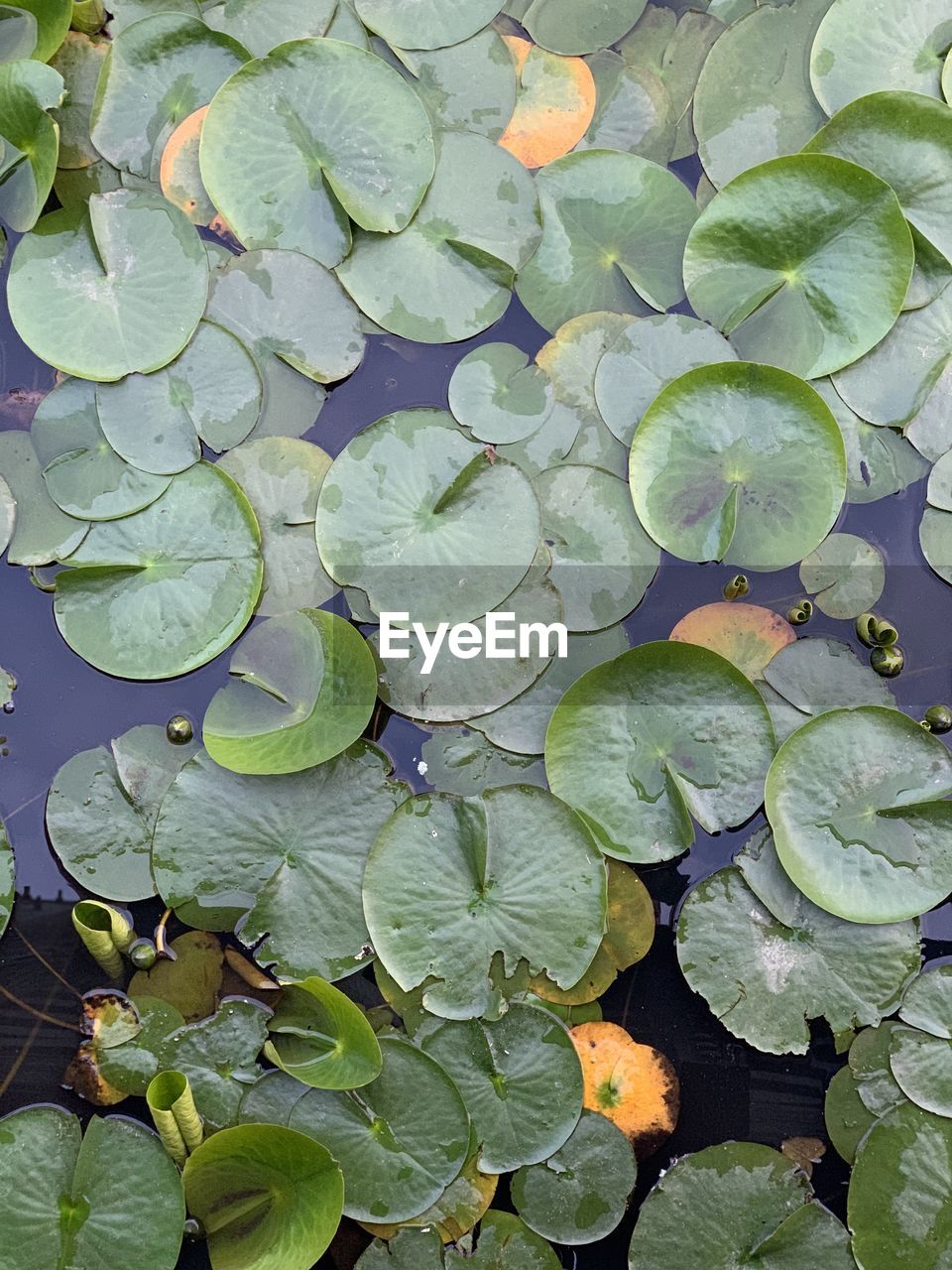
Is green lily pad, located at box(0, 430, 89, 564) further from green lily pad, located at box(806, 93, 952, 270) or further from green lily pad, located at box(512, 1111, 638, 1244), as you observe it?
green lily pad, located at box(806, 93, 952, 270)

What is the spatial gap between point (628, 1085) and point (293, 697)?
1181 millimetres

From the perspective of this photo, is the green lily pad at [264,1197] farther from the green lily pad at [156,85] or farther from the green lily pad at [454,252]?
the green lily pad at [156,85]

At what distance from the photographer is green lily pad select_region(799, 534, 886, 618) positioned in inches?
89.4

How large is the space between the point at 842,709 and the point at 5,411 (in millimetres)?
2165

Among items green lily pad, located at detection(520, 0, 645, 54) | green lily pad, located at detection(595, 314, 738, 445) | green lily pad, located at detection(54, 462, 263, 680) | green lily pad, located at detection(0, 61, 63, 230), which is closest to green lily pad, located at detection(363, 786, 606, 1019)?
green lily pad, located at detection(54, 462, 263, 680)

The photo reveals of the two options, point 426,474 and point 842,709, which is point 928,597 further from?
point 426,474

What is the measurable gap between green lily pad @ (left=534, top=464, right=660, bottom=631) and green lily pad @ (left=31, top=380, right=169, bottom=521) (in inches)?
36.8

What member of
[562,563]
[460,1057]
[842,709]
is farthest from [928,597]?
[460,1057]

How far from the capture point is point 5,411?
7.73 feet

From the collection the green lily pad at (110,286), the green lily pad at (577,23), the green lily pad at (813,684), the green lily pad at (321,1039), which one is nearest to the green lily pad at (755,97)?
the green lily pad at (577,23)

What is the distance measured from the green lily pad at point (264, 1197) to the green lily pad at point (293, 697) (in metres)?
0.79

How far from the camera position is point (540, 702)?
2197mm

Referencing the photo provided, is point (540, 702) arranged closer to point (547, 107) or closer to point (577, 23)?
point (547, 107)

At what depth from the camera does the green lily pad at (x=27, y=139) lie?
226cm
